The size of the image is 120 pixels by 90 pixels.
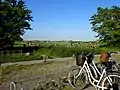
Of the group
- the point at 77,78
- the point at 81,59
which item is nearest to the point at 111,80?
the point at 81,59

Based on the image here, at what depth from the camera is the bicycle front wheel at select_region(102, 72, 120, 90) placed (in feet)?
19.6

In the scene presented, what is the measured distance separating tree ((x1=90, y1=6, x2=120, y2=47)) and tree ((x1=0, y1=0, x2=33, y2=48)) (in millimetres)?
12795

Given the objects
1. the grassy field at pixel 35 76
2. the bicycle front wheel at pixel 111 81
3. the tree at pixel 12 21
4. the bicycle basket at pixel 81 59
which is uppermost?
the tree at pixel 12 21

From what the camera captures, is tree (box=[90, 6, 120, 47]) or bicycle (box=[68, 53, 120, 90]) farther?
tree (box=[90, 6, 120, 47])

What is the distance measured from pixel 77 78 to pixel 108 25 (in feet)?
129

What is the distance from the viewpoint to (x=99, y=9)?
5191cm

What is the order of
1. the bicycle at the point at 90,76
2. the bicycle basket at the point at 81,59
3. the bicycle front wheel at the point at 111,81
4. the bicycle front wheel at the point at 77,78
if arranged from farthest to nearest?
the bicycle front wheel at the point at 77,78
the bicycle basket at the point at 81,59
the bicycle at the point at 90,76
the bicycle front wheel at the point at 111,81

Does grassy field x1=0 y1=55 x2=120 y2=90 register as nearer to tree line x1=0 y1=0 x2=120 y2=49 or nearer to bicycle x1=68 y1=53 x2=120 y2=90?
bicycle x1=68 y1=53 x2=120 y2=90

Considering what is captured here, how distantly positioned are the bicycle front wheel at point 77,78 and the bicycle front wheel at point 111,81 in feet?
3.35

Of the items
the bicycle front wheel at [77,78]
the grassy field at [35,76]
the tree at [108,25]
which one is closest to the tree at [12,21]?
the tree at [108,25]

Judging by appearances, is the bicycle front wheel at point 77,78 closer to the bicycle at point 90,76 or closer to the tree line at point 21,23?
the bicycle at point 90,76

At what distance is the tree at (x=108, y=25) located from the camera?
43.4 m

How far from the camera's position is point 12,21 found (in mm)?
43312

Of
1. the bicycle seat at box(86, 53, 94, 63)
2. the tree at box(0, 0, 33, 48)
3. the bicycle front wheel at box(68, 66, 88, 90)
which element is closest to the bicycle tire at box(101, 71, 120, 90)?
the bicycle seat at box(86, 53, 94, 63)
